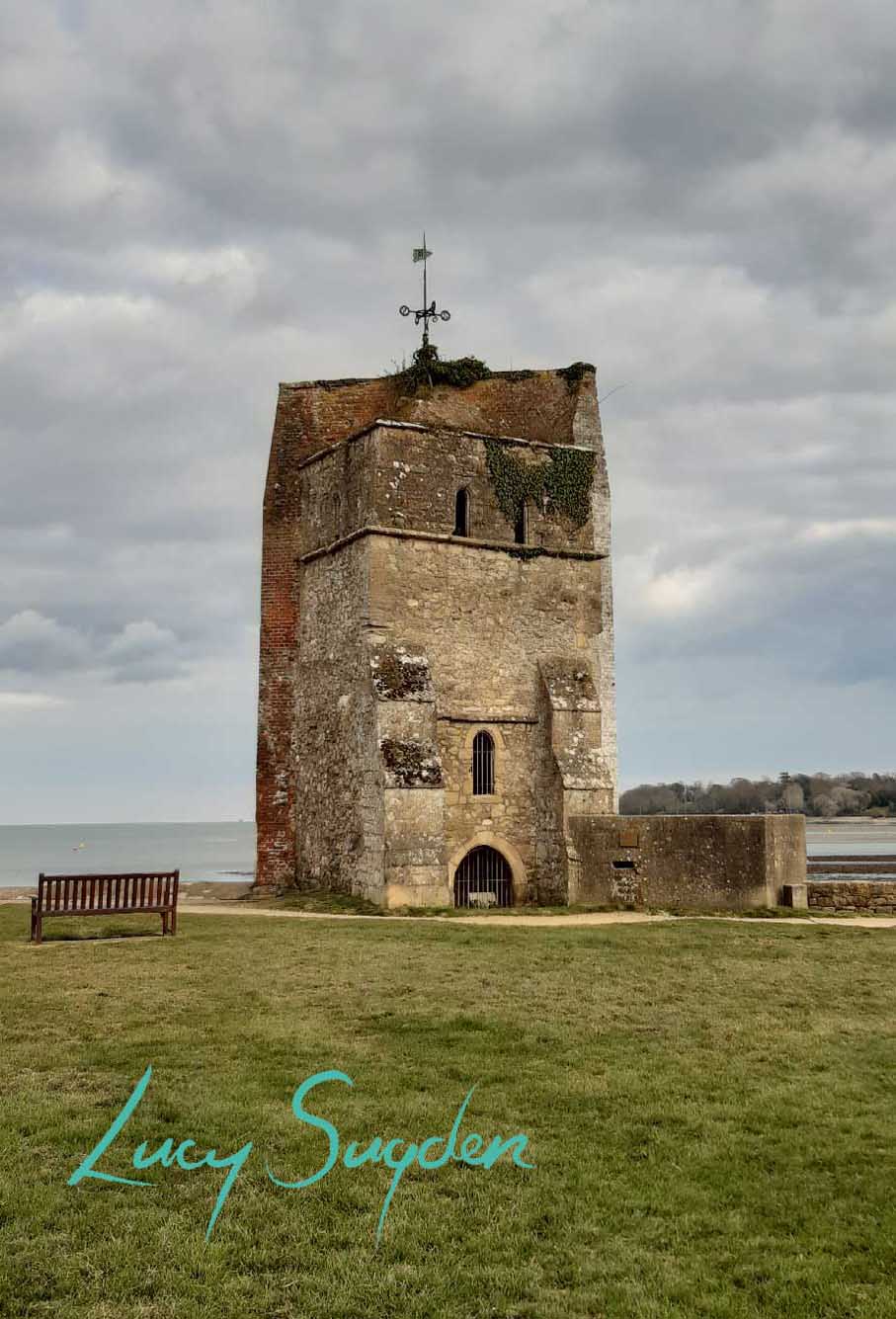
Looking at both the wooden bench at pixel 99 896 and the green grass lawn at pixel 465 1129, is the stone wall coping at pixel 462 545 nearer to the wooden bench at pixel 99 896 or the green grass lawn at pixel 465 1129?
the wooden bench at pixel 99 896

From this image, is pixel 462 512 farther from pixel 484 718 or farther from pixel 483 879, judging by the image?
pixel 483 879

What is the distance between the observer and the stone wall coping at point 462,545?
65.8 feet

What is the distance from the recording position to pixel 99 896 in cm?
1310

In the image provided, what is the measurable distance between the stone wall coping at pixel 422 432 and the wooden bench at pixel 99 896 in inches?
397

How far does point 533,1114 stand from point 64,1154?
2.64 m

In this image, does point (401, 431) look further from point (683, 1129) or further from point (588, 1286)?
point (588, 1286)

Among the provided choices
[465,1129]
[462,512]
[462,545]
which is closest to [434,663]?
[462,545]

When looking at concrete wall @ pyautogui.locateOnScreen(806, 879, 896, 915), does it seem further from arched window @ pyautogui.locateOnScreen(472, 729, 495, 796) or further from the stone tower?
arched window @ pyautogui.locateOnScreen(472, 729, 495, 796)

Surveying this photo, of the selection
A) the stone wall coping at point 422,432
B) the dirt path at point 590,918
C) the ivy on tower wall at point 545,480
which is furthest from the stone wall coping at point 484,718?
the stone wall coping at point 422,432

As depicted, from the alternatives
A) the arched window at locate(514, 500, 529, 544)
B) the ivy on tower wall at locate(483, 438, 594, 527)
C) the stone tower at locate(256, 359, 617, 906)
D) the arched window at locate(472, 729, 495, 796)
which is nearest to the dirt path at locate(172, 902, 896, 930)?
the stone tower at locate(256, 359, 617, 906)

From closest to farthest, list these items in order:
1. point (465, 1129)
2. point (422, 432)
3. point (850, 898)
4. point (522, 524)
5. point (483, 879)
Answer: point (465, 1129) < point (850, 898) < point (483, 879) < point (422, 432) < point (522, 524)

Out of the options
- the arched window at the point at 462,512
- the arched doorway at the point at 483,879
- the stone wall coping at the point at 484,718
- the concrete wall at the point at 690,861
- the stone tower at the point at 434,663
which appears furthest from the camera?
the arched window at the point at 462,512

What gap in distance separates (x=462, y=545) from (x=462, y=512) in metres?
0.78

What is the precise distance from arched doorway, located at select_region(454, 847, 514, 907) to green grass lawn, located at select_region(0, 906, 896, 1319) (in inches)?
362
